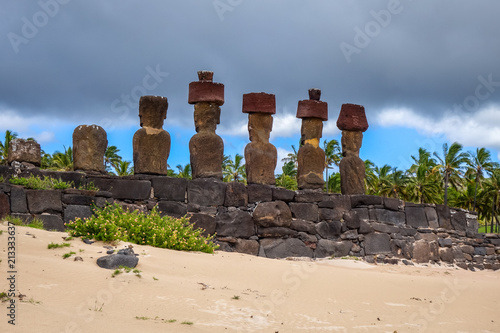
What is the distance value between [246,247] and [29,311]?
276 inches

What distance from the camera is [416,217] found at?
46.6 feet

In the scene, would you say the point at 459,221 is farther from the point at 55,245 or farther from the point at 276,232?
the point at 55,245

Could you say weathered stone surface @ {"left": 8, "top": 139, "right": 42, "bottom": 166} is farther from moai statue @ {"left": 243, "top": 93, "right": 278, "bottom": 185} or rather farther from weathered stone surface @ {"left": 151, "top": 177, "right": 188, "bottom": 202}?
moai statue @ {"left": 243, "top": 93, "right": 278, "bottom": 185}

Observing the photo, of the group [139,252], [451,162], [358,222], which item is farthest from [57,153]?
[139,252]

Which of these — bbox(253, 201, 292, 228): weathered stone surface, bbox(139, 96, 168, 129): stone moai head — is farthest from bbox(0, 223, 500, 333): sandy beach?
bbox(139, 96, 168, 129): stone moai head

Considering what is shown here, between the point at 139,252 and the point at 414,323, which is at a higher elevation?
the point at 139,252

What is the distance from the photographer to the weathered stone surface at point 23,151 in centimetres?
1002

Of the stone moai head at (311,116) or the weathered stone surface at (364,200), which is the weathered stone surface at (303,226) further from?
the stone moai head at (311,116)

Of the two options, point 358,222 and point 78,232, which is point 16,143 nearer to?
point 78,232

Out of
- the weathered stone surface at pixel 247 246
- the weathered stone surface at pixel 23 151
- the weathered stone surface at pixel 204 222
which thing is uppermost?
the weathered stone surface at pixel 23 151

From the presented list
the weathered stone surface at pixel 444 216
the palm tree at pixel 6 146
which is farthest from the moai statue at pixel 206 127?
the palm tree at pixel 6 146

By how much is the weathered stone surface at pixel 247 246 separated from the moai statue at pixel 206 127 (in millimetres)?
1398

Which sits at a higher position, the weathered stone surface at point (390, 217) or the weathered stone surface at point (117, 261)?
the weathered stone surface at point (390, 217)

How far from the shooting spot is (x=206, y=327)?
5266 mm
